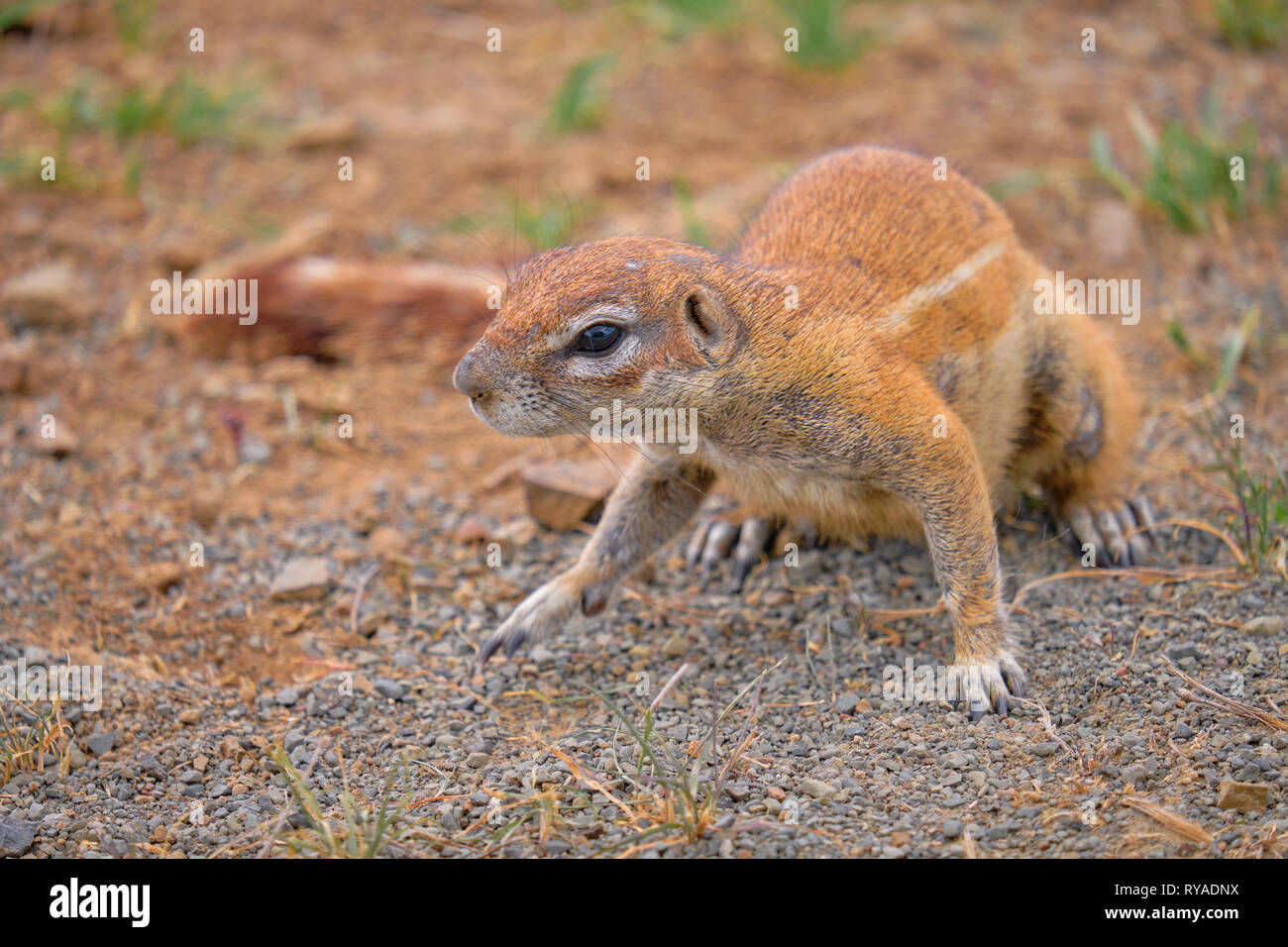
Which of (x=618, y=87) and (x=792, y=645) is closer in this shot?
(x=792, y=645)

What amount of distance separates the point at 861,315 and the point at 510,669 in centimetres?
168

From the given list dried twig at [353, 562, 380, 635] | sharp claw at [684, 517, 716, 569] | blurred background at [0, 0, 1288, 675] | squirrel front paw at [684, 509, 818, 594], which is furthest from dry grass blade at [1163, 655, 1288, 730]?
dried twig at [353, 562, 380, 635]

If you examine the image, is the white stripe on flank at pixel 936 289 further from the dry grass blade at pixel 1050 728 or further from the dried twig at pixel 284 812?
the dried twig at pixel 284 812

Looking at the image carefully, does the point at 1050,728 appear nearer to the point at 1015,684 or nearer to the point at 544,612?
the point at 1015,684

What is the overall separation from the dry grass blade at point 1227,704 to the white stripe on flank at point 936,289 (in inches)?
54.7

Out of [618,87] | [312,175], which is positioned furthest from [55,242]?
[618,87]

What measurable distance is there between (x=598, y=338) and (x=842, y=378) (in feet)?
2.55

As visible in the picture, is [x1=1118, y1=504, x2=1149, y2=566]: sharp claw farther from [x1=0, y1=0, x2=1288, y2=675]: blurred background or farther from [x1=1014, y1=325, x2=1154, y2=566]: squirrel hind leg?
[x1=0, y1=0, x2=1288, y2=675]: blurred background

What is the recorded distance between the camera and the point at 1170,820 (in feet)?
9.90

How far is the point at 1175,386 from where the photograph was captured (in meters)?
5.36

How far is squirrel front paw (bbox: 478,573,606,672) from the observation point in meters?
4.12

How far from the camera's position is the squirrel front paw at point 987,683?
364 cm

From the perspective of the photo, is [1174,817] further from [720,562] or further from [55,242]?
[55,242]

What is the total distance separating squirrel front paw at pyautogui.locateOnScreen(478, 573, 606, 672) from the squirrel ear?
1.04 metres
